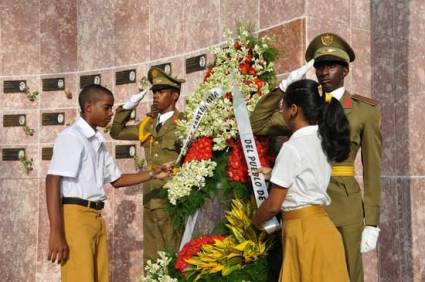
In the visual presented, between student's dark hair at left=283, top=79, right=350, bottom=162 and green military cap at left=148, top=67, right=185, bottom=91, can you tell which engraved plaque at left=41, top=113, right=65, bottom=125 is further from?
student's dark hair at left=283, top=79, right=350, bottom=162

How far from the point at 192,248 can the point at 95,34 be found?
150 inches

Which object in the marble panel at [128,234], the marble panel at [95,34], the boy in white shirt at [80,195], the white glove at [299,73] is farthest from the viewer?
the marble panel at [95,34]

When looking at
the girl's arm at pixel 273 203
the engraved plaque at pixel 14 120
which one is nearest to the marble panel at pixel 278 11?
the girl's arm at pixel 273 203

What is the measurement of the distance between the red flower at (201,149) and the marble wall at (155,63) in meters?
1.01

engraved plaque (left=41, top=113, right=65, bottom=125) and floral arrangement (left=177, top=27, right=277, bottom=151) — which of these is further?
engraved plaque (left=41, top=113, right=65, bottom=125)

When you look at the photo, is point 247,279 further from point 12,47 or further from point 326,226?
point 12,47

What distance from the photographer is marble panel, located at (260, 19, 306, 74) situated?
15.9 ft

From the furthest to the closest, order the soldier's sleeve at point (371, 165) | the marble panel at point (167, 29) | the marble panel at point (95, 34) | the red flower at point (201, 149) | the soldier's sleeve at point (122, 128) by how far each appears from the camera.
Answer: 1. the marble panel at point (95, 34)
2. the marble panel at point (167, 29)
3. the soldier's sleeve at point (122, 128)
4. the red flower at point (201, 149)
5. the soldier's sleeve at point (371, 165)

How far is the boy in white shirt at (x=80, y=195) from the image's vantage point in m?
3.97

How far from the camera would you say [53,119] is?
743 cm

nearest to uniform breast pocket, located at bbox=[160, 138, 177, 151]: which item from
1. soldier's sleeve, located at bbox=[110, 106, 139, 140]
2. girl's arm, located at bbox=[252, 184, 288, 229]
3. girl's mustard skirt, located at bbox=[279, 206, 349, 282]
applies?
soldier's sleeve, located at bbox=[110, 106, 139, 140]

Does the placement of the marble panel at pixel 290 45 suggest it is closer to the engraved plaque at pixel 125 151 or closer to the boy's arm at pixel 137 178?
the boy's arm at pixel 137 178

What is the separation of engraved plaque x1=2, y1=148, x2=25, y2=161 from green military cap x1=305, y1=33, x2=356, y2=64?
430cm

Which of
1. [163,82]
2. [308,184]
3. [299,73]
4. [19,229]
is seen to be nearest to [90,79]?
[19,229]
